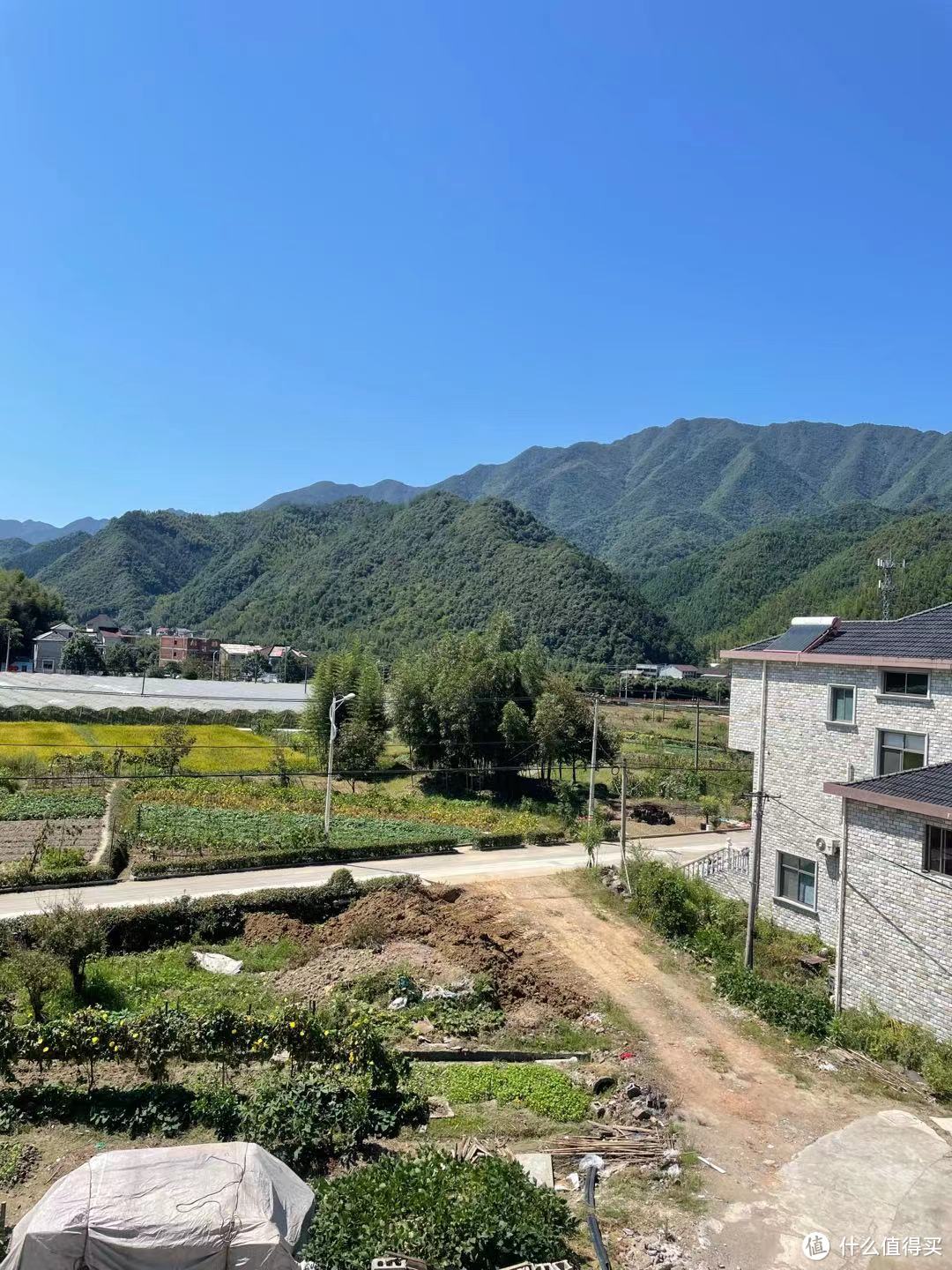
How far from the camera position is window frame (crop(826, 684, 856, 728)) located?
1570cm

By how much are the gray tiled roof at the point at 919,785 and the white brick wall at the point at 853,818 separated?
0.42 meters

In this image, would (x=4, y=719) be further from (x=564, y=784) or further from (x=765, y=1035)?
(x=765, y=1035)

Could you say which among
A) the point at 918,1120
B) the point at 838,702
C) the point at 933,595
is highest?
the point at 933,595

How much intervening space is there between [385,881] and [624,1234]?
1393cm

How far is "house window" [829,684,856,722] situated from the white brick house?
0.03 m

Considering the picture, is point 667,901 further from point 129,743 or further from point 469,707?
point 129,743

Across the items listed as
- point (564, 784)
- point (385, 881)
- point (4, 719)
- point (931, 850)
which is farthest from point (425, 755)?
point (931, 850)

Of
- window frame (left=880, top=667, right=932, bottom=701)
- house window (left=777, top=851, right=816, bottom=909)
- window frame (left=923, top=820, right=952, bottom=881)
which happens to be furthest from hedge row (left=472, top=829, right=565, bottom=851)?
window frame (left=923, top=820, right=952, bottom=881)

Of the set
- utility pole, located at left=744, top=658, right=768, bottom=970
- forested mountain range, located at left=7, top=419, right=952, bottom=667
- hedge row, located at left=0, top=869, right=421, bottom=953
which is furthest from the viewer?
forested mountain range, located at left=7, top=419, right=952, bottom=667

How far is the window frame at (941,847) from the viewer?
459 inches

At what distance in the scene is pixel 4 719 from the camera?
46.9 m

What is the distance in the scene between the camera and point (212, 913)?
60.7ft

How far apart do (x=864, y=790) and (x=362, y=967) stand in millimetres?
9839

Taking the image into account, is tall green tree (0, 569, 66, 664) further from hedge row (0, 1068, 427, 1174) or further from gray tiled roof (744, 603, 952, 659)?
gray tiled roof (744, 603, 952, 659)
